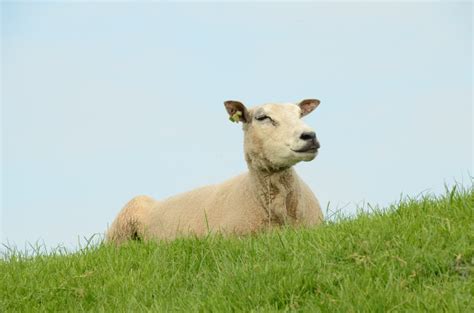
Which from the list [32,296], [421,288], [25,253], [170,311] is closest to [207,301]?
[170,311]

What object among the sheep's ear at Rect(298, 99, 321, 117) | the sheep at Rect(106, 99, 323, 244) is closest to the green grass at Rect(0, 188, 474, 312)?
the sheep at Rect(106, 99, 323, 244)

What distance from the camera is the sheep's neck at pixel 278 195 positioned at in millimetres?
11516

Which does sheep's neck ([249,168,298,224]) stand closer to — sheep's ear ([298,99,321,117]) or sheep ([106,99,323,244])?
sheep ([106,99,323,244])

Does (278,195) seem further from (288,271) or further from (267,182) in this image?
(288,271)

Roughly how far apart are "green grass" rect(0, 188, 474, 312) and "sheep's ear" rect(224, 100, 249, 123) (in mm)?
2998

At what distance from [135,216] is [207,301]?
25.6 ft

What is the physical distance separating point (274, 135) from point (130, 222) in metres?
4.31

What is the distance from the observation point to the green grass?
6664mm

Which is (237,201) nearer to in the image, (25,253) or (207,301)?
(25,253)

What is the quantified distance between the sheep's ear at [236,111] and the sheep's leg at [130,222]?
3281 mm

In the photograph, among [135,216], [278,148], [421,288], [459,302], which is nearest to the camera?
[459,302]

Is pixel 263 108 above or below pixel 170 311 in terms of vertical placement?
above

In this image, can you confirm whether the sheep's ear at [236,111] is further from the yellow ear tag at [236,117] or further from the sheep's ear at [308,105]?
the sheep's ear at [308,105]

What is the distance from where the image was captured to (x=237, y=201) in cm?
1181
